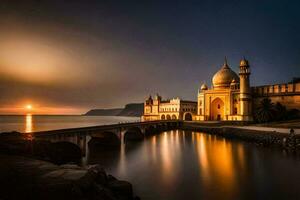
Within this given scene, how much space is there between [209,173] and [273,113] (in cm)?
4062

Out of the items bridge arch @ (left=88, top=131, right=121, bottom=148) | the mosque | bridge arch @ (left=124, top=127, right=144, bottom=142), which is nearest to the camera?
bridge arch @ (left=88, top=131, right=121, bottom=148)

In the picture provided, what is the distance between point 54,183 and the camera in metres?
12.8

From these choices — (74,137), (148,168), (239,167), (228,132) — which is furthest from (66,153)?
(228,132)

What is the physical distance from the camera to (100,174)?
15562mm

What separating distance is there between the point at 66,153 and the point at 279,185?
21.0 meters

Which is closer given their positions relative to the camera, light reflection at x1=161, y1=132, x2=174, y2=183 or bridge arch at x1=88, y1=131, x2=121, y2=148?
light reflection at x1=161, y1=132, x2=174, y2=183

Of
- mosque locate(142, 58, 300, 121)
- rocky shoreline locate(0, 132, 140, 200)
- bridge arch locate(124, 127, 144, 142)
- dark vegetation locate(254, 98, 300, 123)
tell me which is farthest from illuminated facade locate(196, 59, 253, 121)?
rocky shoreline locate(0, 132, 140, 200)

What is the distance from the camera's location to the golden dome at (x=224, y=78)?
257 ft

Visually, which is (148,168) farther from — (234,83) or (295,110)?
(234,83)

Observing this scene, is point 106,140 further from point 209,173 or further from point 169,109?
point 169,109

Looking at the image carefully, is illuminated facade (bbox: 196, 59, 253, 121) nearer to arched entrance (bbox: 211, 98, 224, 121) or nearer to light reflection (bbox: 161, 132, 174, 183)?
arched entrance (bbox: 211, 98, 224, 121)

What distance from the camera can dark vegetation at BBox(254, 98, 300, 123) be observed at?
2182 inches

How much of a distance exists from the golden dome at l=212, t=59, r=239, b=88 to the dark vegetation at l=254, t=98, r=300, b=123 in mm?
20564

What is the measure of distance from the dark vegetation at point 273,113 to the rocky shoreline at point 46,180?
1894 inches
